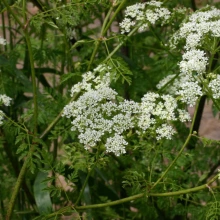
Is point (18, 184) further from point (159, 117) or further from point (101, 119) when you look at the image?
point (159, 117)

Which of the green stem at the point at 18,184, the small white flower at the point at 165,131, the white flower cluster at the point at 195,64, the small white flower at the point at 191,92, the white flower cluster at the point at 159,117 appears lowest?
the green stem at the point at 18,184

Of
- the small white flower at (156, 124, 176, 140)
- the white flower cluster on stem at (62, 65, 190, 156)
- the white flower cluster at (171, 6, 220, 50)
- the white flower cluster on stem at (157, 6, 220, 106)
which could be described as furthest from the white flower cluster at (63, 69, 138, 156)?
the white flower cluster at (171, 6, 220, 50)

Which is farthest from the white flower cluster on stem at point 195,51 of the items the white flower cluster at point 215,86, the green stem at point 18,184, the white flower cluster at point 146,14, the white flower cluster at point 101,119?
the green stem at point 18,184

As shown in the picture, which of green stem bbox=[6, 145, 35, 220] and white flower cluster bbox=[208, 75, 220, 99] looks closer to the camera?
white flower cluster bbox=[208, 75, 220, 99]

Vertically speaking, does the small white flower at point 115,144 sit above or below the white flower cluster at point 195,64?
below

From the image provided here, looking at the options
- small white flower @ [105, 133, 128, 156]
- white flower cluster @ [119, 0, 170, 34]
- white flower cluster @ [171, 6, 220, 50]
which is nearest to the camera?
small white flower @ [105, 133, 128, 156]

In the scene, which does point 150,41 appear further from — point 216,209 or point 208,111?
point 208,111

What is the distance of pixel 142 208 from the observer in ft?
10.5

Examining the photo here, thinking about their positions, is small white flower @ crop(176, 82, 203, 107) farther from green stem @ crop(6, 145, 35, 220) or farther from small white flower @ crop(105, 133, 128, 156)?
A: green stem @ crop(6, 145, 35, 220)

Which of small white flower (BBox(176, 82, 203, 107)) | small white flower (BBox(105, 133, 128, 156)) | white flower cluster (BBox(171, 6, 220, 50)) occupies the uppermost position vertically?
white flower cluster (BBox(171, 6, 220, 50))

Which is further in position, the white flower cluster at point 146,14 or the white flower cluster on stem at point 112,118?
the white flower cluster at point 146,14

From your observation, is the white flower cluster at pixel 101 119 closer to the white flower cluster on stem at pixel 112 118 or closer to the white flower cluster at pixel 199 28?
the white flower cluster on stem at pixel 112 118

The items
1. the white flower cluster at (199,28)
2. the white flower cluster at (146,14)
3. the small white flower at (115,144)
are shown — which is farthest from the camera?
the white flower cluster at (146,14)

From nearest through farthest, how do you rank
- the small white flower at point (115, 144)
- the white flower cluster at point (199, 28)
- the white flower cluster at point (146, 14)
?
the small white flower at point (115, 144) → the white flower cluster at point (199, 28) → the white flower cluster at point (146, 14)
